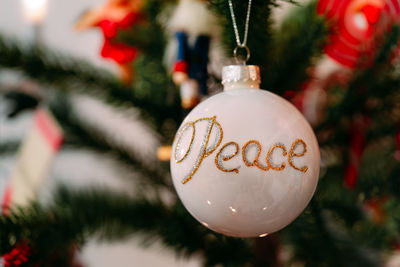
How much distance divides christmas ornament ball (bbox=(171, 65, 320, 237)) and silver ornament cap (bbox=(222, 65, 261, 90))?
2 cm

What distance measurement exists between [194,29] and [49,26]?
2.37 ft

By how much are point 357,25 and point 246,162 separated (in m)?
0.36

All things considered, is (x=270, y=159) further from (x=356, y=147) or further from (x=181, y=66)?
(x=356, y=147)

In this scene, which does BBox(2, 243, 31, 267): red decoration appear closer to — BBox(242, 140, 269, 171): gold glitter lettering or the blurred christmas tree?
the blurred christmas tree

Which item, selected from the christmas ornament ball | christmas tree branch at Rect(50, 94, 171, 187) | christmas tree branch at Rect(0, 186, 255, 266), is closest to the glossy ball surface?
the christmas ornament ball

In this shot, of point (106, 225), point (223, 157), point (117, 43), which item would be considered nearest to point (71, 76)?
point (117, 43)

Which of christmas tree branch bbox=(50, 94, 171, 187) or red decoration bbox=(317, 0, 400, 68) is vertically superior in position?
red decoration bbox=(317, 0, 400, 68)

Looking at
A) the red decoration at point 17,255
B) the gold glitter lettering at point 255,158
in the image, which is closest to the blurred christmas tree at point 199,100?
the red decoration at point 17,255

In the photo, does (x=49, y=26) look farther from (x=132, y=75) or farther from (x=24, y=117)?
(x=132, y=75)

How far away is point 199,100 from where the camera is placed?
1.46ft

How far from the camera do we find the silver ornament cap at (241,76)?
1.00 feet

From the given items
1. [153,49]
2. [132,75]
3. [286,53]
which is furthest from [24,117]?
[286,53]

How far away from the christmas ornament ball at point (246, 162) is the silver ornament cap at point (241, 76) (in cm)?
2

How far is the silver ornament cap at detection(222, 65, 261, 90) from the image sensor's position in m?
0.31
